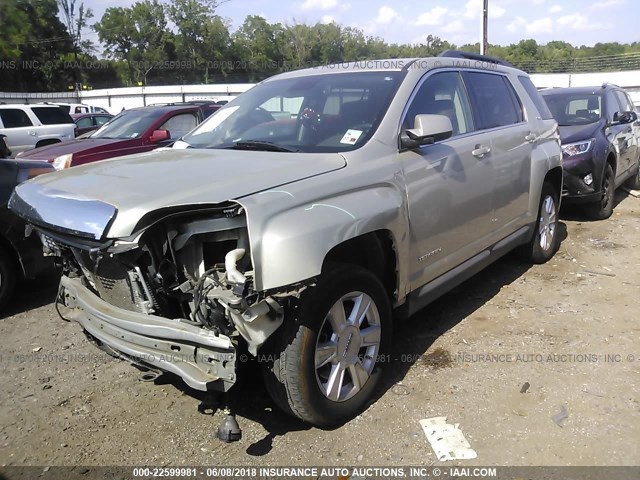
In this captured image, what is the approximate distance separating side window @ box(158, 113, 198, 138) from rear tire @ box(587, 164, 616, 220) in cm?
612

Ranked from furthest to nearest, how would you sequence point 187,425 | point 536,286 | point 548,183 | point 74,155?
point 74,155 < point 548,183 < point 536,286 < point 187,425

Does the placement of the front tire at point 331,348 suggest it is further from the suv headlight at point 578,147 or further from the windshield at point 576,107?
the windshield at point 576,107

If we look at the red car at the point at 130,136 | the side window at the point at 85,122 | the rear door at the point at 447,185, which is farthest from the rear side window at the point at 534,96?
the side window at the point at 85,122

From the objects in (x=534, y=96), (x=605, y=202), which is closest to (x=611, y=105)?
(x=605, y=202)

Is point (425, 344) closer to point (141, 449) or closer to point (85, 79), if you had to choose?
point (141, 449)

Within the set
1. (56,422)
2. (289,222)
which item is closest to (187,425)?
(56,422)

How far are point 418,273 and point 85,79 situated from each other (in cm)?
5860

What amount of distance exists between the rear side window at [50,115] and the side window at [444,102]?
1394 centimetres

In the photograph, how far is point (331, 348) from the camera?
9.38ft

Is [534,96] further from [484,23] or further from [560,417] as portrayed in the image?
[484,23]

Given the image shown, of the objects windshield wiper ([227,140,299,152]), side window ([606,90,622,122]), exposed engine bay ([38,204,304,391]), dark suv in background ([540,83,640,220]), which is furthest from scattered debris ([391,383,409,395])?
side window ([606,90,622,122])

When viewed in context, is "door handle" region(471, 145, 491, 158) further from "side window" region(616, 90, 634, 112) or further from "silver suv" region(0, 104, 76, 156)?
"silver suv" region(0, 104, 76, 156)

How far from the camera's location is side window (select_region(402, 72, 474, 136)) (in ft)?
11.7

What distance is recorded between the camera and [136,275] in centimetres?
258
